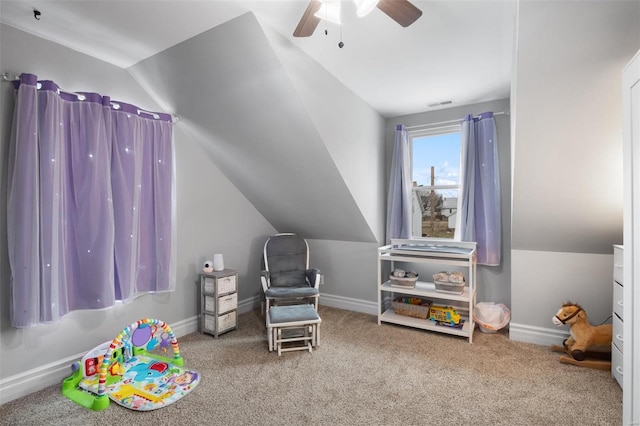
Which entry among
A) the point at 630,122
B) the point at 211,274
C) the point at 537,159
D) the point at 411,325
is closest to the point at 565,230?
the point at 537,159

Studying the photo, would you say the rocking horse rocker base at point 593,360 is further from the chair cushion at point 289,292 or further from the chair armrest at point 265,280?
the chair armrest at point 265,280

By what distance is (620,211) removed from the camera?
2281mm

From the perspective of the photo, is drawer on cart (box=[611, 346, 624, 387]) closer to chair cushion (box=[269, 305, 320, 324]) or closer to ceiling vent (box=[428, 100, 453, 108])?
chair cushion (box=[269, 305, 320, 324])

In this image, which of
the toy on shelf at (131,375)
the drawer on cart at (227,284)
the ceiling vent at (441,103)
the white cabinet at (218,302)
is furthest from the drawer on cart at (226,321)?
the ceiling vent at (441,103)

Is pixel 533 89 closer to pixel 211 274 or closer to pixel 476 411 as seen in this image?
pixel 476 411

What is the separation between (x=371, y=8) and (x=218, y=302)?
8.62 feet

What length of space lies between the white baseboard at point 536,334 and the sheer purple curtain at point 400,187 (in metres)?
1.37

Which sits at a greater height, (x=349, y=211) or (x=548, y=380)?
(x=349, y=211)

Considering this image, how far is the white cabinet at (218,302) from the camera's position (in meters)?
2.95

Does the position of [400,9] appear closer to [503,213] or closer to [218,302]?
[503,213]

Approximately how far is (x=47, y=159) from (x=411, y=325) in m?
3.29

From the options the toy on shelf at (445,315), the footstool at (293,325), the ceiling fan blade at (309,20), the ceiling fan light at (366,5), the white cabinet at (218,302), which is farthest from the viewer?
the toy on shelf at (445,315)

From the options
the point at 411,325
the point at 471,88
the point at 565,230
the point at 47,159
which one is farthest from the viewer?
the point at 411,325

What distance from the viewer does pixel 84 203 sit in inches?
89.7
